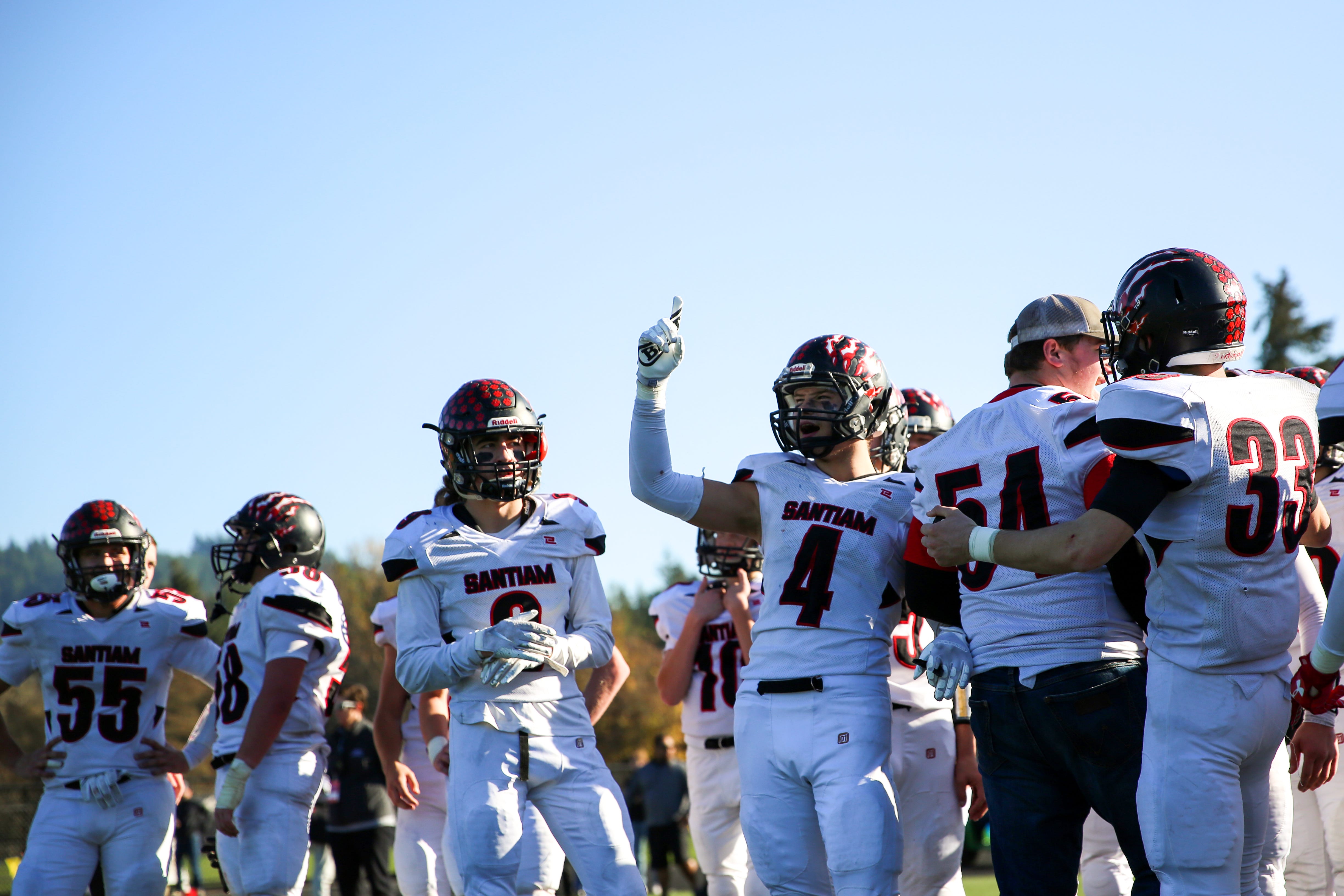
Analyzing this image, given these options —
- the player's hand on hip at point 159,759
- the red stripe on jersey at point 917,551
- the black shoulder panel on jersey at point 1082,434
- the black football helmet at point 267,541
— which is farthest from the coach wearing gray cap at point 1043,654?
the player's hand on hip at point 159,759

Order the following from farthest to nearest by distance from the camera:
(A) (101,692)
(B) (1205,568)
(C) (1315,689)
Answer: (A) (101,692) → (C) (1315,689) → (B) (1205,568)

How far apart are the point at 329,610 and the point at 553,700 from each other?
172 centimetres

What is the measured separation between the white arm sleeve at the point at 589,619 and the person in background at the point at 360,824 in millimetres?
4645

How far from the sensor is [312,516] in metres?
6.73

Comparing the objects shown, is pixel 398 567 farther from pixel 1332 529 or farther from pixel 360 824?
pixel 360 824

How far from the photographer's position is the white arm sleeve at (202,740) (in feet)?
21.6

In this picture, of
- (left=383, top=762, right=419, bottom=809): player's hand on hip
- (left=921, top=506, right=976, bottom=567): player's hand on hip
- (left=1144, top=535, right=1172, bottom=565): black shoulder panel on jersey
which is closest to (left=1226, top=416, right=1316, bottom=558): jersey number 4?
(left=1144, top=535, right=1172, bottom=565): black shoulder panel on jersey

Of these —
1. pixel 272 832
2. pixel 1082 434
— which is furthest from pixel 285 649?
pixel 1082 434

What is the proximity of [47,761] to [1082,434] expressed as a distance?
5.37 metres

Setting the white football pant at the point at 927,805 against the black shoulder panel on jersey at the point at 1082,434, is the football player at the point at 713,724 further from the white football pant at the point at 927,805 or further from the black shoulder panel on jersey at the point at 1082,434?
the black shoulder panel on jersey at the point at 1082,434

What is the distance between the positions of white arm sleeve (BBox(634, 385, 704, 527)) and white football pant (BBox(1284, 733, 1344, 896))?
2852 mm

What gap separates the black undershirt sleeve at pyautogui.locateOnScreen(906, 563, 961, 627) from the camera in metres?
4.16

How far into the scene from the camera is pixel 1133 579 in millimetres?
3797

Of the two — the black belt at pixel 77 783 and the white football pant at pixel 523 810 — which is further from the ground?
the white football pant at pixel 523 810
